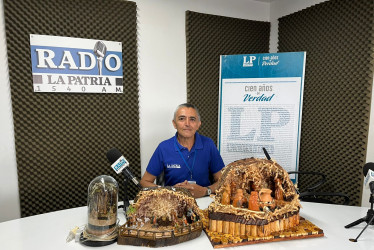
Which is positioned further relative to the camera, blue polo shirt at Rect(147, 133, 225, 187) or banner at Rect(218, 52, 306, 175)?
banner at Rect(218, 52, 306, 175)

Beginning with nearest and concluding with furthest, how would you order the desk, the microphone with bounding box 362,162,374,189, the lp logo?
the desk → the microphone with bounding box 362,162,374,189 → the lp logo

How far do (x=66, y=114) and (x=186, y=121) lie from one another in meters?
1.47

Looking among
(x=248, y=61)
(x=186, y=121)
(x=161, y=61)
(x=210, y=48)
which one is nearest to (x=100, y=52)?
(x=161, y=61)

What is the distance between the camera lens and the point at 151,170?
267cm

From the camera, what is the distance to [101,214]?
4.90 feet

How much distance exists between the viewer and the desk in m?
1.44

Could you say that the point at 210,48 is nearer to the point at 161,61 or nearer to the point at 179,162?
the point at 161,61

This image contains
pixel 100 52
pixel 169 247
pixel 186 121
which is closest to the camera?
pixel 169 247

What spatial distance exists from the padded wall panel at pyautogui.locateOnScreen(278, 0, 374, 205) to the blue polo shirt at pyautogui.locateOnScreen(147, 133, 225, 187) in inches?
65.7

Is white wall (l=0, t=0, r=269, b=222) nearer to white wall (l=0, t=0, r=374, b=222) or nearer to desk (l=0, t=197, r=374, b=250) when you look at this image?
→ white wall (l=0, t=0, r=374, b=222)

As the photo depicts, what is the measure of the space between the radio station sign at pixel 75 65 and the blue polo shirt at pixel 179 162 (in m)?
1.09

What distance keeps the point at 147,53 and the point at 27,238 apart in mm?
2512

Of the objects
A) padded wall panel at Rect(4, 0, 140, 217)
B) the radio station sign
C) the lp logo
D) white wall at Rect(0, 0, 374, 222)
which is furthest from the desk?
the lp logo

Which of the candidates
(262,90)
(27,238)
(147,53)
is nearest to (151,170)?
(27,238)
